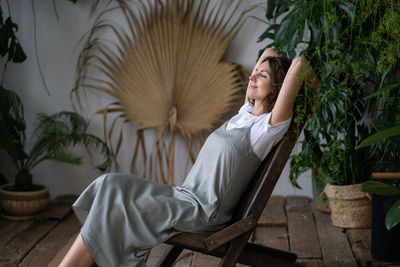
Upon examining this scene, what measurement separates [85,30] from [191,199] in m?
2.01

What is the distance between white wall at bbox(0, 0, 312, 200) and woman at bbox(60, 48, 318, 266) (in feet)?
4.48

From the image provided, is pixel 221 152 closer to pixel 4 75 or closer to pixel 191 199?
pixel 191 199

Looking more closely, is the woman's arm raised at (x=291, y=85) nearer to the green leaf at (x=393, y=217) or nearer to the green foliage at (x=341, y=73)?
the green foliage at (x=341, y=73)

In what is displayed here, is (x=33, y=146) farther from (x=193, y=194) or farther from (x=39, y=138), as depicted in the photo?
(x=193, y=194)

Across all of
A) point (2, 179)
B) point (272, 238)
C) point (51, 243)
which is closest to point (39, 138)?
point (2, 179)

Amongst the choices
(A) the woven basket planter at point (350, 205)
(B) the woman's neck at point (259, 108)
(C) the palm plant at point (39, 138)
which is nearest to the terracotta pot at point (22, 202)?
(C) the palm plant at point (39, 138)

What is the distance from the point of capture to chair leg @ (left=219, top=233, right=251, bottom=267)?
2059mm

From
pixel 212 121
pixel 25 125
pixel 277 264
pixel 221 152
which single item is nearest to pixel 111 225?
pixel 221 152

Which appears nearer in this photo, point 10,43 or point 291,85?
point 291,85

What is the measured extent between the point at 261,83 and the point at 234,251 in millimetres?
744

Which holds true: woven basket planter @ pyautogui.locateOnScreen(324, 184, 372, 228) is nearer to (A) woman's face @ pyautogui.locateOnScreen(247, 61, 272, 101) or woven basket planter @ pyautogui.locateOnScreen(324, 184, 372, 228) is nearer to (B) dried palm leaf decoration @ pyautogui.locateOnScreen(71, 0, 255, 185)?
(B) dried palm leaf decoration @ pyautogui.locateOnScreen(71, 0, 255, 185)

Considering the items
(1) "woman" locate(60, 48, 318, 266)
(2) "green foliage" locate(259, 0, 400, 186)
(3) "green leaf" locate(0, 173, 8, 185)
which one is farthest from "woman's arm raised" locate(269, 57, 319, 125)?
(3) "green leaf" locate(0, 173, 8, 185)

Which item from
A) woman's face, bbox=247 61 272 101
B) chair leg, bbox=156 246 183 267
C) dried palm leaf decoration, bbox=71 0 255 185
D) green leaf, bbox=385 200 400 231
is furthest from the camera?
dried palm leaf decoration, bbox=71 0 255 185

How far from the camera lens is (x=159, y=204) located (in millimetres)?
2117
